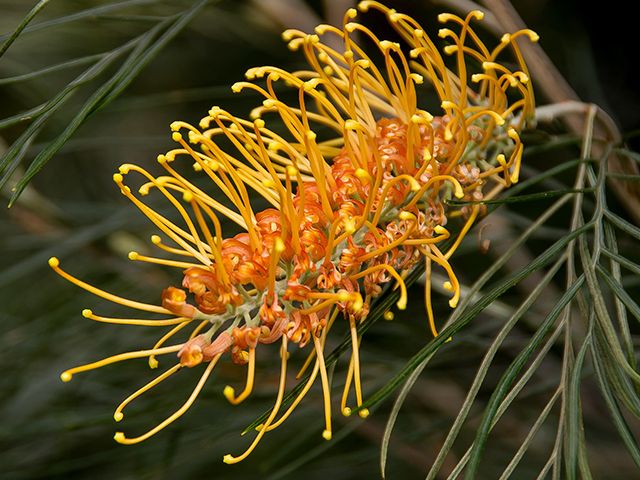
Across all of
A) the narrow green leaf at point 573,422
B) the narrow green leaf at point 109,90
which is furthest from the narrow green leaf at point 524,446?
the narrow green leaf at point 109,90

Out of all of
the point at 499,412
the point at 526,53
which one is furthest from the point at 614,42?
the point at 499,412

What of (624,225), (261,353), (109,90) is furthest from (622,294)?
(261,353)

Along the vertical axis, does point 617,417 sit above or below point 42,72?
below

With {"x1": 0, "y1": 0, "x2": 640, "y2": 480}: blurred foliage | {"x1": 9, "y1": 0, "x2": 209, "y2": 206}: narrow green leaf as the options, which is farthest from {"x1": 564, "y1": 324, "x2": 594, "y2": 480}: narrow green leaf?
{"x1": 0, "y1": 0, "x2": 640, "y2": 480}: blurred foliage

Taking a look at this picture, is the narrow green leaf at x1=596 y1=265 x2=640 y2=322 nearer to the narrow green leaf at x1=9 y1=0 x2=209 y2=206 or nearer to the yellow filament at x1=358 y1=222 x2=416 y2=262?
the yellow filament at x1=358 y1=222 x2=416 y2=262

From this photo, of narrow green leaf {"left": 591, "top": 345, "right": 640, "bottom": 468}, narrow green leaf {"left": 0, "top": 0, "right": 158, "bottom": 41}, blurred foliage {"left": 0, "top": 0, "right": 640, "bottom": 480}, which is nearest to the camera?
narrow green leaf {"left": 591, "top": 345, "right": 640, "bottom": 468}

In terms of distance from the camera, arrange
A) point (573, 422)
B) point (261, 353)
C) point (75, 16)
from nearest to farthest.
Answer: point (573, 422) < point (75, 16) < point (261, 353)

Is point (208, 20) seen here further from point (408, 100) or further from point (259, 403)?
point (408, 100)

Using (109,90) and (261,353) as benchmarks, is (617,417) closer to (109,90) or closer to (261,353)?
(109,90)

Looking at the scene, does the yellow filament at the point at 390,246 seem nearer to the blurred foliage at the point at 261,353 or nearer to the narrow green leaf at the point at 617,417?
the narrow green leaf at the point at 617,417

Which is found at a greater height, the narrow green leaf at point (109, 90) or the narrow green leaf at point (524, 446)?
the narrow green leaf at point (109, 90)

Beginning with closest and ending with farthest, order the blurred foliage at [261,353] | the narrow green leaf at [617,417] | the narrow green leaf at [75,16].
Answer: the narrow green leaf at [617,417] < the narrow green leaf at [75,16] < the blurred foliage at [261,353]
